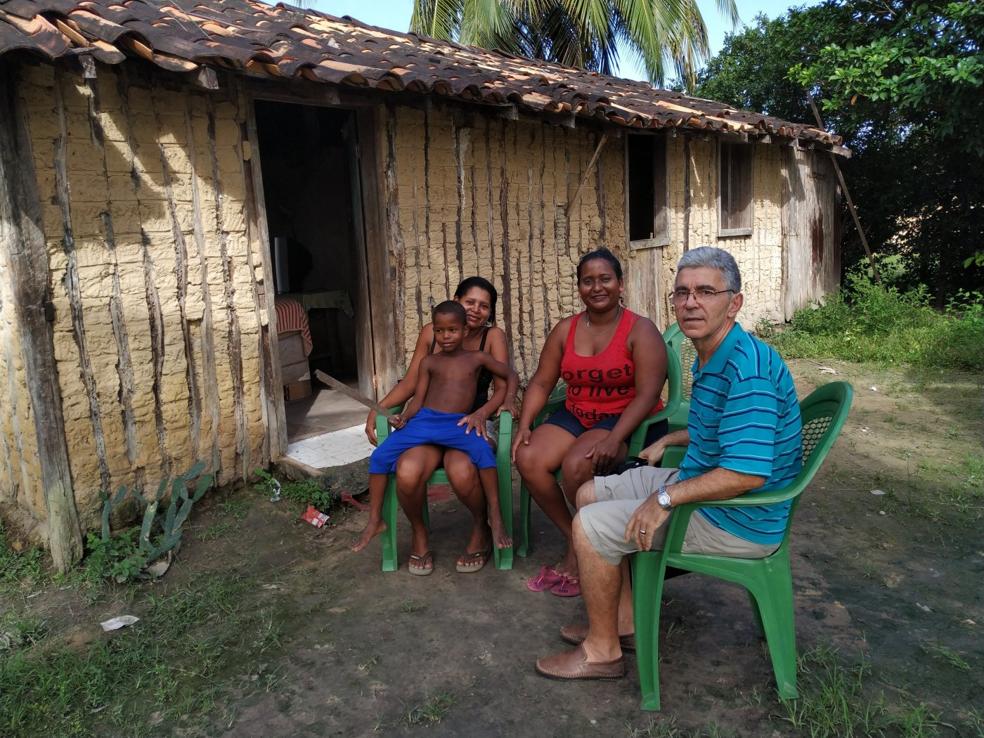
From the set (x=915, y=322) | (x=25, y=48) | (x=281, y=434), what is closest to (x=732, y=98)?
(x=915, y=322)

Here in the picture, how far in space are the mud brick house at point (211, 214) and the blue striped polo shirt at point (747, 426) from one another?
8.92ft

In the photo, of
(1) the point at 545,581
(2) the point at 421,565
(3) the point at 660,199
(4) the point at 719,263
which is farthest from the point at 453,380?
(3) the point at 660,199

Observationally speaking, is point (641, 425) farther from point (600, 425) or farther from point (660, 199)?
point (660, 199)

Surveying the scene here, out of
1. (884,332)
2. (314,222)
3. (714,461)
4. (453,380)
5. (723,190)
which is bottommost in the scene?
(884,332)

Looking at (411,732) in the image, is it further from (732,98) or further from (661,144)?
(732,98)

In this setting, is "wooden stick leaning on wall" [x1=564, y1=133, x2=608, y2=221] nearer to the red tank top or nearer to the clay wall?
the clay wall

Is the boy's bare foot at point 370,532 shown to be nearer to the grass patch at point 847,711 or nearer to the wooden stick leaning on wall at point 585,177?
the grass patch at point 847,711

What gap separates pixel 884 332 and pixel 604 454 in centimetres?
749

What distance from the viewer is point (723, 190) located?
8844mm

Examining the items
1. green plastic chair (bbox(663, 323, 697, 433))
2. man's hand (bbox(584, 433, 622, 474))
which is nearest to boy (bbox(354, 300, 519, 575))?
man's hand (bbox(584, 433, 622, 474))

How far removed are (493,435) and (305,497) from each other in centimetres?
134

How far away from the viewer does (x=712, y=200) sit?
8422 mm

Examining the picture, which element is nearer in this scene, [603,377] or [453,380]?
[603,377]

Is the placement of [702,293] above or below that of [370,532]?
above
